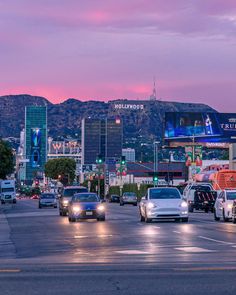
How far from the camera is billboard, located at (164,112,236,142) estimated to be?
122m

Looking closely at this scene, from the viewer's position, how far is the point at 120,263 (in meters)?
19.4

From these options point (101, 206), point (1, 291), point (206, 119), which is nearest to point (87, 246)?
point (1, 291)

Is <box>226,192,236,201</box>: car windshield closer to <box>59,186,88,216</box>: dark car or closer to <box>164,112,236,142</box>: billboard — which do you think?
<box>59,186,88,216</box>: dark car

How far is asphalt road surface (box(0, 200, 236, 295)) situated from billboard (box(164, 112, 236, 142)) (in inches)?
3527

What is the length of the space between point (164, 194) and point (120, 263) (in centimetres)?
2305

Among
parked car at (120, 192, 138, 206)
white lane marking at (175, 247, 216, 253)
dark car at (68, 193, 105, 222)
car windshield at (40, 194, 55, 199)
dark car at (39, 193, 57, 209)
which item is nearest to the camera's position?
white lane marking at (175, 247, 216, 253)

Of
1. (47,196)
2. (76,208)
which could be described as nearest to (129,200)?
(47,196)

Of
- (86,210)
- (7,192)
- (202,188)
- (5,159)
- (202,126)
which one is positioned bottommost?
(86,210)

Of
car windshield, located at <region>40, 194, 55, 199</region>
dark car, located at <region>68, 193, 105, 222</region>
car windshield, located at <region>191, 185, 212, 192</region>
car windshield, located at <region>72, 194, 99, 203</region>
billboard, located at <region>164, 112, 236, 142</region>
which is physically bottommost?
dark car, located at <region>68, 193, 105, 222</region>

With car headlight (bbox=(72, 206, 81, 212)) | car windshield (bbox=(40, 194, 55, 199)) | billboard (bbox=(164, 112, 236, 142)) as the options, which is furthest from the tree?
car headlight (bbox=(72, 206, 81, 212))

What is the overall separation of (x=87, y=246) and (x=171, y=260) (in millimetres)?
6363

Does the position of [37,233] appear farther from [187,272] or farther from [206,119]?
[206,119]

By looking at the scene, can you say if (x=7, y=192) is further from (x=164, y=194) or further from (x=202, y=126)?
(x=164, y=194)

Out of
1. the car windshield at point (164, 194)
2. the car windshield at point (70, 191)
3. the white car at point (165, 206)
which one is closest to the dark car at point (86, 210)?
the white car at point (165, 206)
